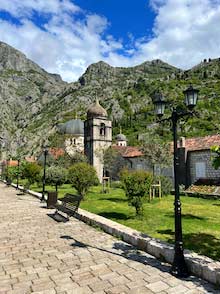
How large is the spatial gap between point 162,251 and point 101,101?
355ft

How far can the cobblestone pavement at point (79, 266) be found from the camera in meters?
4.95

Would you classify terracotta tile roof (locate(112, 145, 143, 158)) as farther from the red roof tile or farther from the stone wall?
the stone wall

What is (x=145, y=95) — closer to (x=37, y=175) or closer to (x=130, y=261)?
(x=37, y=175)

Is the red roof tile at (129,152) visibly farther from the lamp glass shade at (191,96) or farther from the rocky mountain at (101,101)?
the lamp glass shade at (191,96)

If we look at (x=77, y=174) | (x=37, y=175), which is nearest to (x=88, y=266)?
(x=77, y=174)

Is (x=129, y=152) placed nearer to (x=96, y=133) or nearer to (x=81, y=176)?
(x=96, y=133)

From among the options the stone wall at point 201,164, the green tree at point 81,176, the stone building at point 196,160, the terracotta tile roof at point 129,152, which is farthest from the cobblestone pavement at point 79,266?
the terracotta tile roof at point 129,152

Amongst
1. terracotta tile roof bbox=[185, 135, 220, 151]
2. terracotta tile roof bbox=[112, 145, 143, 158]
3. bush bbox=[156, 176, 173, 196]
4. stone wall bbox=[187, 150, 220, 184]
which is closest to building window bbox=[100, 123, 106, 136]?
terracotta tile roof bbox=[112, 145, 143, 158]

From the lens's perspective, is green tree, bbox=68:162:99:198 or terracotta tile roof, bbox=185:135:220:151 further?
terracotta tile roof, bbox=185:135:220:151

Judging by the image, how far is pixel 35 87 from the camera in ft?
618

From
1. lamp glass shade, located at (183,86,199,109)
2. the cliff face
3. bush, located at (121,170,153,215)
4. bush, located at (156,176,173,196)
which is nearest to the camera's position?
lamp glass shade, located at (183,86,199,109)

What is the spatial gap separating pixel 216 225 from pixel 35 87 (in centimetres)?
19127

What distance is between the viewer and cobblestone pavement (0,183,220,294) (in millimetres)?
4949

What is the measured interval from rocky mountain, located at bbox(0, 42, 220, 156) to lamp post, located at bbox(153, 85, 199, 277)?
127 feet
